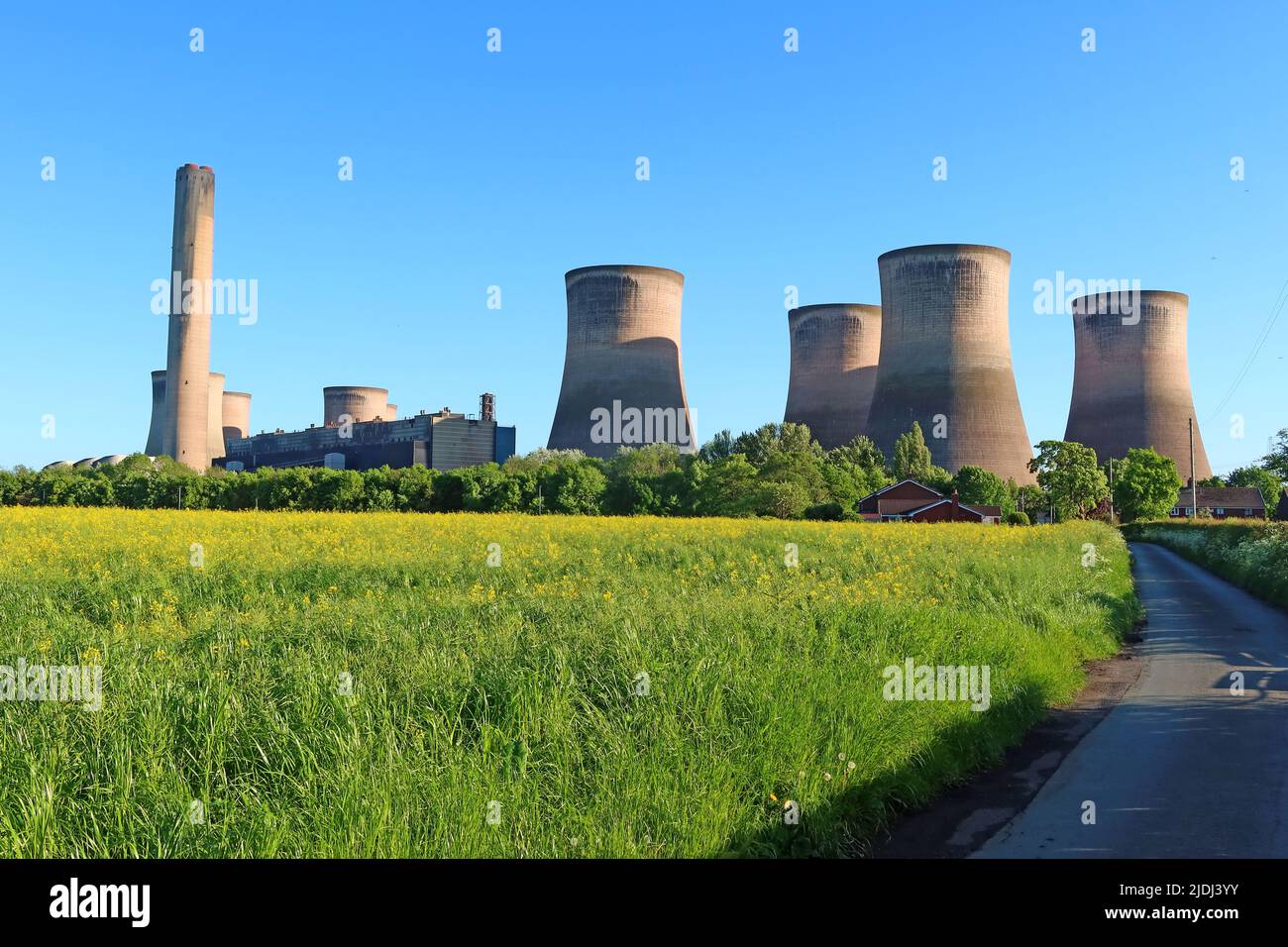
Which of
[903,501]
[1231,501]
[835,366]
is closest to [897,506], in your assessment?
[903,501]

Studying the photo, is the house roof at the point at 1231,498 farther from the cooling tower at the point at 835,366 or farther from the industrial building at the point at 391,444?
the industrial building at the point at 391,444

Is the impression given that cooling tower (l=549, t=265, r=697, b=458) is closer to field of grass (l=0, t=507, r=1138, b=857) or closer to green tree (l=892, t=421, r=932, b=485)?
green tree (l=892, t=421, r=932, b=485)

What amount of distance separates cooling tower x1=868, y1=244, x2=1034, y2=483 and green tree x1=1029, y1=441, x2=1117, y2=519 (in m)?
5.08

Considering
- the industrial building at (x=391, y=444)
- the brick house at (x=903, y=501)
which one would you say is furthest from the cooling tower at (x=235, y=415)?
the brick house at (x=903, y=501)

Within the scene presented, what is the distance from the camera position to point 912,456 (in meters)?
44.5

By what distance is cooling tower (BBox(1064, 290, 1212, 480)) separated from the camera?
46750 mm

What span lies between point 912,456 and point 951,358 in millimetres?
5311

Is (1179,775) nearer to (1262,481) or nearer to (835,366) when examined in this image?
(835,366)

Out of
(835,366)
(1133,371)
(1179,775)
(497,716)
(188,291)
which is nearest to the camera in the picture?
(497,716)

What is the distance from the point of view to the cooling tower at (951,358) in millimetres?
40844

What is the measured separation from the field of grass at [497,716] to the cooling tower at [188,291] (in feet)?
143

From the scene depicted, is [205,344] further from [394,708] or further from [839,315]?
[394,708]
